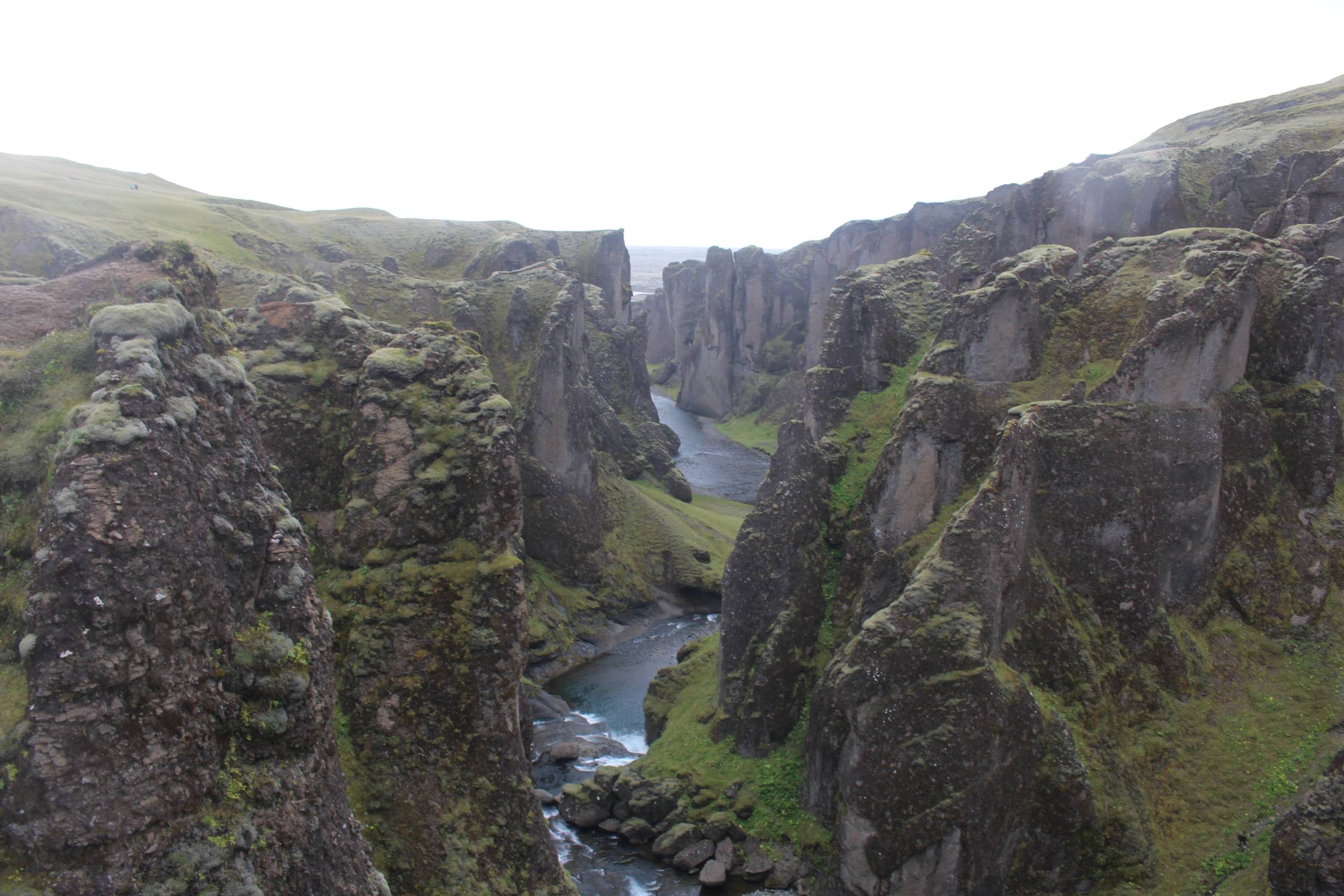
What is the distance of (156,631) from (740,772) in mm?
21859

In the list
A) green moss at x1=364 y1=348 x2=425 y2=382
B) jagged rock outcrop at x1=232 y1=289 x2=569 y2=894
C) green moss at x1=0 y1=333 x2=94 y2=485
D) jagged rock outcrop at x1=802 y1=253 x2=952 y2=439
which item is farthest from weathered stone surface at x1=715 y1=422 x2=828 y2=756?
green moss at x1=0 y1=333 x2=94 y2=485

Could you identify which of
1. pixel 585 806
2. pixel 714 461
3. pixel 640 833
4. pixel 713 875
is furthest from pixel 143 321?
pixel 714 461

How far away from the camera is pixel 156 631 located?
37.6 ft

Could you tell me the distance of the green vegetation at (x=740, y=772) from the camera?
91.2ft

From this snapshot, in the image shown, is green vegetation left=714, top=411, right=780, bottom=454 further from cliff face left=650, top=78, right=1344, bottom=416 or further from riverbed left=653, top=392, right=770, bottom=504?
cliff face left=650, top=78, right=1344, bottom=416

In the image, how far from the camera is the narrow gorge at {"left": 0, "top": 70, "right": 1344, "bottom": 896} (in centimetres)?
1166

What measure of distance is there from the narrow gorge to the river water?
0.19 metres

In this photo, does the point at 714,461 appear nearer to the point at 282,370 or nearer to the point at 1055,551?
the point at 1055,551

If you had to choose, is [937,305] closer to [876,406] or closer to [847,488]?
[876,406]

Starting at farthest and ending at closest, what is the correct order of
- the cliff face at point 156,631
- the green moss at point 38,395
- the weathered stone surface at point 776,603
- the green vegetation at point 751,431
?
the green vegetation at point 751,431 → the weathered stone surface at point 776,603 → the green moss at point 38,395 → the cliff face at point 156,631

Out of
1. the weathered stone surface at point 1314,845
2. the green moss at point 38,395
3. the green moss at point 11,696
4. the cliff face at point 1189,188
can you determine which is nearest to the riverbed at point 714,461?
the cliff face at point 1189,188

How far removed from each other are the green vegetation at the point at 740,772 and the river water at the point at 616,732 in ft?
6.90

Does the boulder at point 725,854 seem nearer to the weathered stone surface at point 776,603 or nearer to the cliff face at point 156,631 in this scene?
the weathered stone surface at point 776,603

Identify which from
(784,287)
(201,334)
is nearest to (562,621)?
(201,334)
